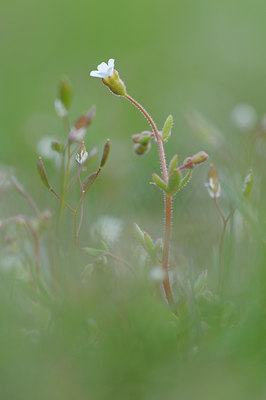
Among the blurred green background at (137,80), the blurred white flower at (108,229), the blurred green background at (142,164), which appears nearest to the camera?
the blurred green background at (142,164)

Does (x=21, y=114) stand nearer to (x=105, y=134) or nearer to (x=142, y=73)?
(x=105, y=134)

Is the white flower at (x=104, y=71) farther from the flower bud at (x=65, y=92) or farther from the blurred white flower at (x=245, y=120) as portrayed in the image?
the blurred white flower at (x=245, y=120)

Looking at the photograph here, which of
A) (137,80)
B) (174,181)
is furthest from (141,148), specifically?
(137,80)

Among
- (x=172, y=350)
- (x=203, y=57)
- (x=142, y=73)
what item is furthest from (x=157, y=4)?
(x=172, y=350)

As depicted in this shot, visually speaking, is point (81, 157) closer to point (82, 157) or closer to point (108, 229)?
point (82, 157)

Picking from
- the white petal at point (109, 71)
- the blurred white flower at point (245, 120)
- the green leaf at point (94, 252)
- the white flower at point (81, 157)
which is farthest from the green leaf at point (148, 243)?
the blurred white flower at point (245, 120)
